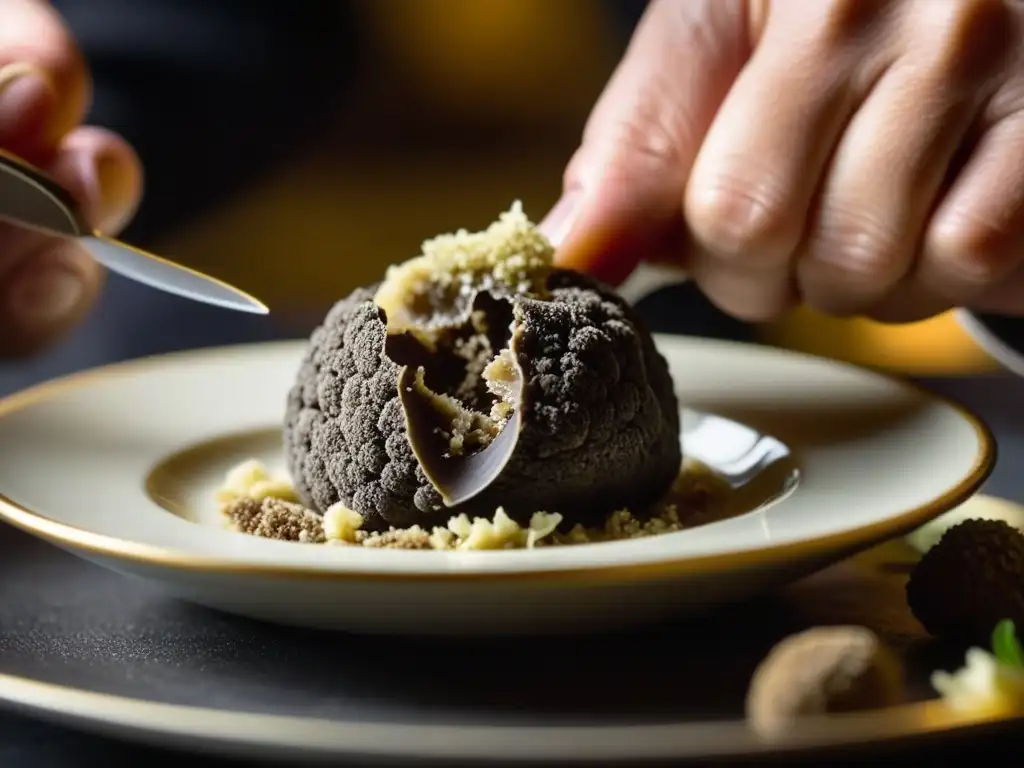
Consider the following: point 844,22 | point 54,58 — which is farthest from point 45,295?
point 844,22

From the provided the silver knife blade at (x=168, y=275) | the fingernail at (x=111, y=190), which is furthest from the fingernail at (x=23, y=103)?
the silver knife blade at (x=168, y=275)

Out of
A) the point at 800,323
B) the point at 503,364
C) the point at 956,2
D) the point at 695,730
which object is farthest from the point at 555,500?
the point at 800,323

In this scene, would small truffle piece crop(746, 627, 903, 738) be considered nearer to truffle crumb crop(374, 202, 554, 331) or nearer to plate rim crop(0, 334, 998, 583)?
plate rim crop(0, 334, 998, 583)

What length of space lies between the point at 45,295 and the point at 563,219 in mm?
741

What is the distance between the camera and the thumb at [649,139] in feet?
3.96

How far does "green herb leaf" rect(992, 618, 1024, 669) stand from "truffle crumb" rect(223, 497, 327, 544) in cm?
46

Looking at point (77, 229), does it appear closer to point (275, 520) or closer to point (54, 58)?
point (275, 520)

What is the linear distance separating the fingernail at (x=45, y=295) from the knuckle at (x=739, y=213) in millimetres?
831

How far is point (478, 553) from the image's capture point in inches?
30.9

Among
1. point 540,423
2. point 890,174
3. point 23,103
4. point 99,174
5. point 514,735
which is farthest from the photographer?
point 99,174

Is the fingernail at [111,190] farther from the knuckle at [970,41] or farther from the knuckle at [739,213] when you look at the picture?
the knuckle at [970,41]

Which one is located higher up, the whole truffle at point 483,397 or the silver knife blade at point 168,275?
the silver knife blade at point 168,275

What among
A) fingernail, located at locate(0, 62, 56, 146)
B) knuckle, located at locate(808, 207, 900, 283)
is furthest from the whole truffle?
fingernail, located at locate(0, 62, 56, 146)

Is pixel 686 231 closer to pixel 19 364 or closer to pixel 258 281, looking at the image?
pixel 19 364
